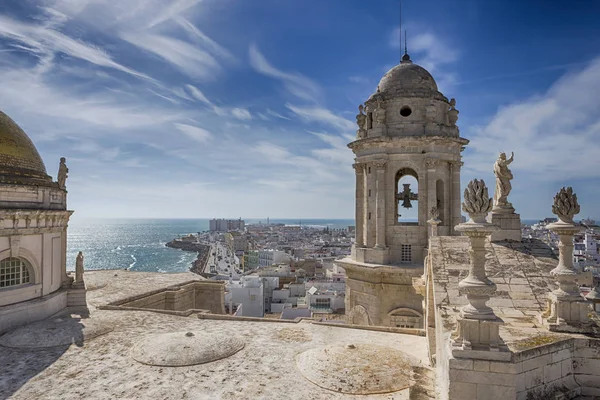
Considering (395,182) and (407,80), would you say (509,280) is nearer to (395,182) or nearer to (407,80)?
(395,182)

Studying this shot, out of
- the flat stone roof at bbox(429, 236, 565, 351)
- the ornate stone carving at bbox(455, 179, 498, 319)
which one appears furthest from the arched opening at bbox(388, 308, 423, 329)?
the ornate stone carving at bbox(455, 179, 498, 319)

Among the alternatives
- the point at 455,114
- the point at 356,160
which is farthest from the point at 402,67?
the point at 356,160

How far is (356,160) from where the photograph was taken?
20.6 m

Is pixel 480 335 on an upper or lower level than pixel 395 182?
lower

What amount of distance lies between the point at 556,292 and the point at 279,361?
279 inches

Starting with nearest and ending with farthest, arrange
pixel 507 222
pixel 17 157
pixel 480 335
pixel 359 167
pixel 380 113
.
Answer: pixel 480 335 → pixel 507 222 → pixel 17 157 → pixel 380 113 → pixel 359 167

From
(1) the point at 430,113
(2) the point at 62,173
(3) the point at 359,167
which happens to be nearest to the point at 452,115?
(1) the point at 430,113

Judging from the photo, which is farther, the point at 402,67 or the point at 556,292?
the point at 402,67

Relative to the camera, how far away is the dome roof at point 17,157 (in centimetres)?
1554

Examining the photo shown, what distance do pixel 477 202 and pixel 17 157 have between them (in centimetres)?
1725

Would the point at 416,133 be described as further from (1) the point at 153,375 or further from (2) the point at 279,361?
(1) the point at 153,375

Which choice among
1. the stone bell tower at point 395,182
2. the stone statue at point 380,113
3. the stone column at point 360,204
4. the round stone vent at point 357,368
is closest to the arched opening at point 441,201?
the stone bell tower at point 395,182

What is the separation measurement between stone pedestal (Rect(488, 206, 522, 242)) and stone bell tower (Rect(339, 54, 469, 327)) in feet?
22.9

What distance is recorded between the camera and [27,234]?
15.8 meters
